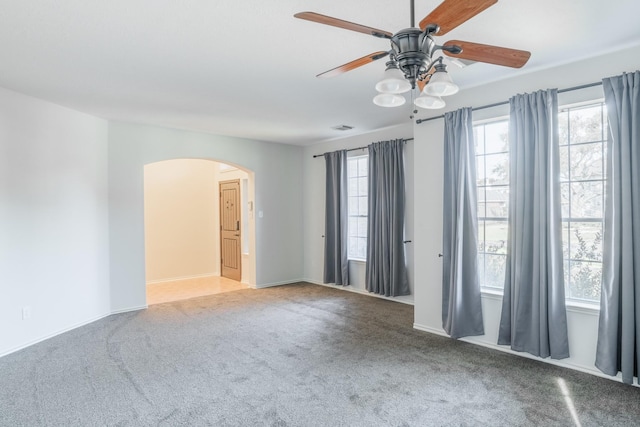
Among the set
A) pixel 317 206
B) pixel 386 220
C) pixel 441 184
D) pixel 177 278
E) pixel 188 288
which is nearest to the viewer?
pixel 441 184

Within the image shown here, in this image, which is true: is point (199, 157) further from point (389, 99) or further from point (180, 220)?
point (389, 99)

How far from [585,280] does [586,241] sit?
34 cm

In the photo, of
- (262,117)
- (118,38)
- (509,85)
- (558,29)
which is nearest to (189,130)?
(262,117)

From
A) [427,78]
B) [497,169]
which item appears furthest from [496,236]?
[427,78]

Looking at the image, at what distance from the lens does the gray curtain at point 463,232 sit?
3.69m

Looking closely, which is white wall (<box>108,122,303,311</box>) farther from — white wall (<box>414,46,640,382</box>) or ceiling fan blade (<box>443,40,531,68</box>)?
ceiling fan blade (<box>443,40,531,68</box>)

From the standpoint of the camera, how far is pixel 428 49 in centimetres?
183

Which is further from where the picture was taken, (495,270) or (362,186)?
(362,186)

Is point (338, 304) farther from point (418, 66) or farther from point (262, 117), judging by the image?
point (418, 66)

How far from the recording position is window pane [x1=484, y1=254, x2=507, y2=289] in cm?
368

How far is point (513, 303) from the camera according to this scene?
133 inches

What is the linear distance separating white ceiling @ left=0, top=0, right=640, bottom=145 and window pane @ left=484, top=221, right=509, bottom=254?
1.45m

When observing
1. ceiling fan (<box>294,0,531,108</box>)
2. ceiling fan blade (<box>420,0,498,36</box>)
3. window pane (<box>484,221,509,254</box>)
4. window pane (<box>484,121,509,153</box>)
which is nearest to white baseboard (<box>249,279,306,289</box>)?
window pane (<box>484,221,509,254</box>)

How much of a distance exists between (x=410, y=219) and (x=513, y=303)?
2.27 metres
